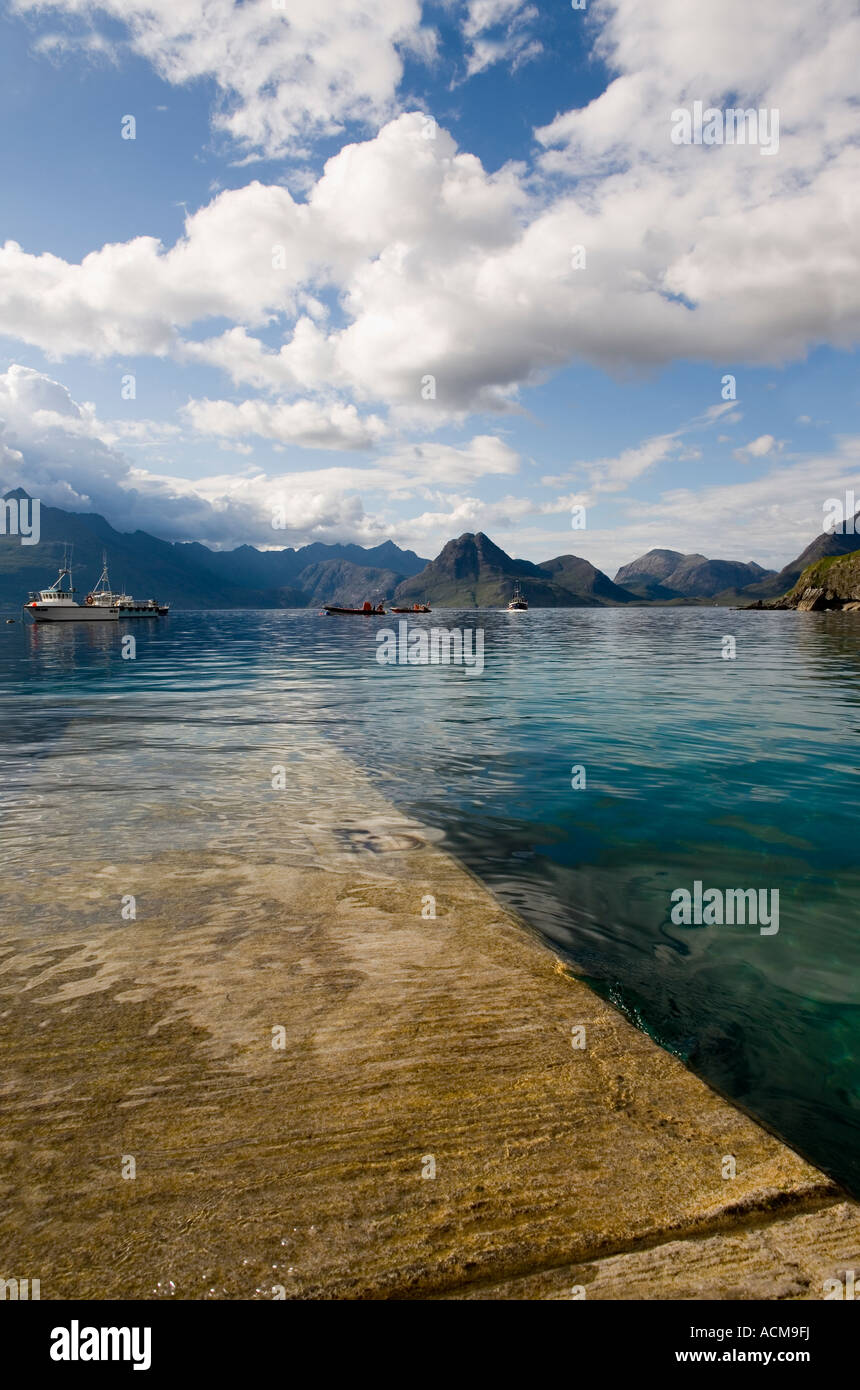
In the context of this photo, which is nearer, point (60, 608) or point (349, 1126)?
point (349, 1126)

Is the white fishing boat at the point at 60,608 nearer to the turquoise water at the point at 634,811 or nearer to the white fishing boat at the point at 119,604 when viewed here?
the white fishing boat at the point at 119,604

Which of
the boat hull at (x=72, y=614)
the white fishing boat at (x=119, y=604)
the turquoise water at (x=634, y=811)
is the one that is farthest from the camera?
the white fishing boat at (x=119, y=604)

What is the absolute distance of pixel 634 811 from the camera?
12.9 meters

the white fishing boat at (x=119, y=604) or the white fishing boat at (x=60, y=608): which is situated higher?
the white fishing boat at (x=119, y=604)

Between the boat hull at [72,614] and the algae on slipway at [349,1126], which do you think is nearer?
the algae on slipway at [349,1126]

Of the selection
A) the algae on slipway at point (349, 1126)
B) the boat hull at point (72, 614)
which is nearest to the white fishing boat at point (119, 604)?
the boat hull at point (72, 614)

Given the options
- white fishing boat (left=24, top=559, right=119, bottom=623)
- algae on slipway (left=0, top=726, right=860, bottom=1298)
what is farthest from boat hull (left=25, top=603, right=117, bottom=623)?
algae on slipway (left=0, top=726, right=860, bottom=1298)

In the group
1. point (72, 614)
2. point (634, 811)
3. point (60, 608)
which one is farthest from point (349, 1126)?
point (72, 614)

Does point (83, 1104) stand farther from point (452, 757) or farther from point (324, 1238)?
point (452, 757)

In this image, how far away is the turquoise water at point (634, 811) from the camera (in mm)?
6191

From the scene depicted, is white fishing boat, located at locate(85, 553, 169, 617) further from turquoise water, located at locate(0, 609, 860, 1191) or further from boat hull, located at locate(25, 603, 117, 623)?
turquoise water, located at locate(0, 609, 860, 1191)

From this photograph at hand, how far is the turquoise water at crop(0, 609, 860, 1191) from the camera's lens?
6.19 metres

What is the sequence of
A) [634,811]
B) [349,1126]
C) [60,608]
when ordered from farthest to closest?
[60,608] → [634,811] → [349,1126]

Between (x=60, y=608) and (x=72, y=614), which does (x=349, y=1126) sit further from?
(x=72, y=614)
